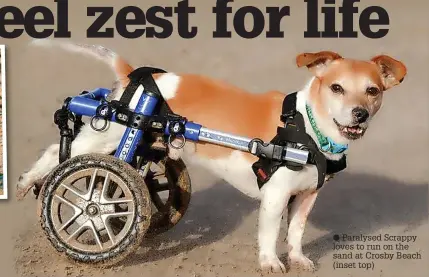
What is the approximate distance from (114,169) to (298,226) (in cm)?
99

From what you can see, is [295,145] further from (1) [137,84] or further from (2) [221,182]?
(2) [221,182]

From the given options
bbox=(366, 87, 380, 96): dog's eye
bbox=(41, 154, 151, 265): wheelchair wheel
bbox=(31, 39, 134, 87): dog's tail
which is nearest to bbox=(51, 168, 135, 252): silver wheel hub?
bbox=(41, 154, 151, 265): wheelchair wheel

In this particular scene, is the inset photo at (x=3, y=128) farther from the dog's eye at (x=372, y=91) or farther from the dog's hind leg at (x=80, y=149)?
the dog's eye at (x=372, y=91)

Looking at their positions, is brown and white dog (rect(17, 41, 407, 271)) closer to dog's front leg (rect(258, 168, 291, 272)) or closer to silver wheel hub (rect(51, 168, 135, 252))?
dog's front leg (rect(258, 168, 291, 272))

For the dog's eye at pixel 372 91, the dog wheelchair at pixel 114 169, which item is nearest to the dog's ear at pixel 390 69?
the dog's eye at pixel 372 91

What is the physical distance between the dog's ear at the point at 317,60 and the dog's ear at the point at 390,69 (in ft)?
0.65

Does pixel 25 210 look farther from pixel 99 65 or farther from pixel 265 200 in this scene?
pixel 265 200

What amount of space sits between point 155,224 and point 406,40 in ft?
5.98

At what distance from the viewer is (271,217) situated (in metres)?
3.23

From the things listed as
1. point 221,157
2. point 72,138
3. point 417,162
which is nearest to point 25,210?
point 72,138

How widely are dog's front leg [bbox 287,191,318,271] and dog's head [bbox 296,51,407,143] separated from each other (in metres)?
0.40

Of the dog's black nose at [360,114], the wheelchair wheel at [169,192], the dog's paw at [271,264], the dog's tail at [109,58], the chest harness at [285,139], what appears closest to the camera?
the dog's black nose at [360,114]

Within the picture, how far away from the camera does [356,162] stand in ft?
14.4

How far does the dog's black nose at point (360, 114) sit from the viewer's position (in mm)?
2963
